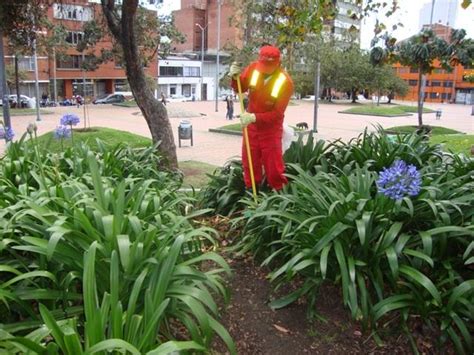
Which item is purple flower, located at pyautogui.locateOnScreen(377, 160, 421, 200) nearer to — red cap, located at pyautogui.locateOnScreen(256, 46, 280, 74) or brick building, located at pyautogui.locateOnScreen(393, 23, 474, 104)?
red cap, located at pyautogui.locateOnScreen(256, 46, 280, 74)

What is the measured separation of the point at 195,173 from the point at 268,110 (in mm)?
4947

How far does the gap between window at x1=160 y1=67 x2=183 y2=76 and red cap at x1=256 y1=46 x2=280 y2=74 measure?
57.6 metres

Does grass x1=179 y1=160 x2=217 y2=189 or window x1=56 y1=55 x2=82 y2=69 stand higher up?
window x1=56 y1=55 x2=82 y2=69

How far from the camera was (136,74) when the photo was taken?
299 inches

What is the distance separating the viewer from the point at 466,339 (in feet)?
9.32

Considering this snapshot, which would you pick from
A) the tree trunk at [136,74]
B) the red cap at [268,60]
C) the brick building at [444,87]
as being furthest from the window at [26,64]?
the brick building at [444,87]

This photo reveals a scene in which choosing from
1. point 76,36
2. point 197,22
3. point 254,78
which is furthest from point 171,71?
point 254,78

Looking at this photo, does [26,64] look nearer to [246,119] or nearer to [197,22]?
[197,22]

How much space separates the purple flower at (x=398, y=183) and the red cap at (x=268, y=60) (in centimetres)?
223

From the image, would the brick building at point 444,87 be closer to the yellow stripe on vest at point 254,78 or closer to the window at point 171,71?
the window at point 171,71

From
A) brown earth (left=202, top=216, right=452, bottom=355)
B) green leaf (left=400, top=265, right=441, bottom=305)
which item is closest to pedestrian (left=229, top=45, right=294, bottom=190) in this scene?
brown earth (left=202, top=216, right=452, bottom=355)

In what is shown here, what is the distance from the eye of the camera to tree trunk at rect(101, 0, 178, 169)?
7156 millimetres

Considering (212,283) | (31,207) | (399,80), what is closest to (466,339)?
(212,283)

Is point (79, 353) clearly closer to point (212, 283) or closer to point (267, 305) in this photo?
point (212, 283)
